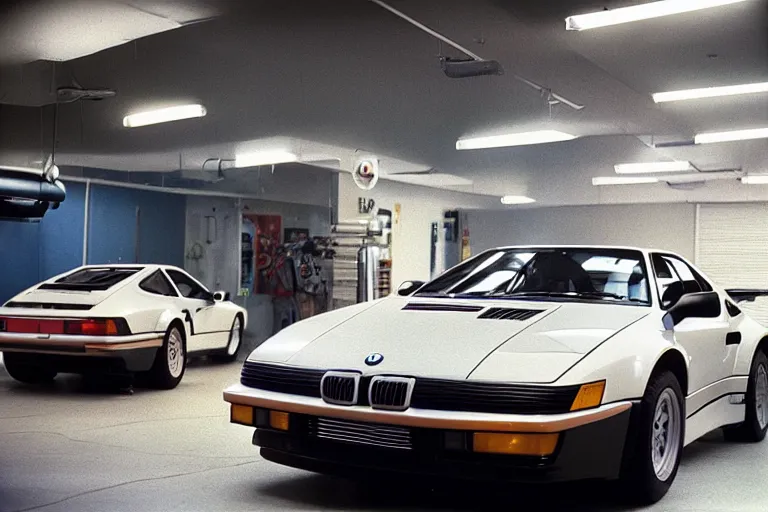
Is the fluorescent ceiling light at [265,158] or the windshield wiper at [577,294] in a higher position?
the fluorescent ceiling light at [265,158]

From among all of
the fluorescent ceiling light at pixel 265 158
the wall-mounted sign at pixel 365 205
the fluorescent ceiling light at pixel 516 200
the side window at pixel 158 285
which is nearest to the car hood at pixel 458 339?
the side window at pixel 158 285

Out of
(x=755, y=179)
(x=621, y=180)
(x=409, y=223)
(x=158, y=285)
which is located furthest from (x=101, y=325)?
→ (x=755, y=179)

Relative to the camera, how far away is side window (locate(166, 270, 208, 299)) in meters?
9.13

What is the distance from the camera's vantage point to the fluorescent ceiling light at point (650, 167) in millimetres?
15273

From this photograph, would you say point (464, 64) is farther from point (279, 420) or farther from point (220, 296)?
point (279, 420)

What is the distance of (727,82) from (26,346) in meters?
7.60

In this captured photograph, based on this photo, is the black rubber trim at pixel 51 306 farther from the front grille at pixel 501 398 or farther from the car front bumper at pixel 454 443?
the front grille at pixel 501 398

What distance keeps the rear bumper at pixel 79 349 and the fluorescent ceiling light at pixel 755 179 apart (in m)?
13.0

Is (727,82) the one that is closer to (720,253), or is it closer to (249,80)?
(249,80)

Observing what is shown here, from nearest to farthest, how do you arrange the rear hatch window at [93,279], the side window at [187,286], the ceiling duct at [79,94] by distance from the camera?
1. the rear hatch window at [93,279]
2. the side window at [187,286]
3. the ceiling duct at [79,94]

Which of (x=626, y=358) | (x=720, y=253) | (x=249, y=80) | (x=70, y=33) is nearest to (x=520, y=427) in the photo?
(x=626, y=358)

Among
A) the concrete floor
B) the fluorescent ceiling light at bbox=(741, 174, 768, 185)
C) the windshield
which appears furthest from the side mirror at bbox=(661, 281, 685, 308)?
the fluorescent ceiling light at bbox=(741, 174, 768, 185)

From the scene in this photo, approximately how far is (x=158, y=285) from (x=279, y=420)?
5.08 metres

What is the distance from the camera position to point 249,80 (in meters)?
10.1
